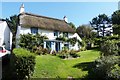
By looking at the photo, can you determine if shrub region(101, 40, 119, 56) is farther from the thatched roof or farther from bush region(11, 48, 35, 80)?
the thatched roof

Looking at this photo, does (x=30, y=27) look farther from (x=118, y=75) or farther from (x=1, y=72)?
(x=118, y=75)

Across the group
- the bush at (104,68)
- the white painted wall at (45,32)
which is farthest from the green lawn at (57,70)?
the white painted wall at (45,32)

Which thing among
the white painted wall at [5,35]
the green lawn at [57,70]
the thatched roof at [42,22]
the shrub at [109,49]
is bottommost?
the green lawn at [57,70]

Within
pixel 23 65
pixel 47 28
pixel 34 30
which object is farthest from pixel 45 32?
pixel 23 65

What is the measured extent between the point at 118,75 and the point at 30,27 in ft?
80.0

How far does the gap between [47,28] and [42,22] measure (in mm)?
2009

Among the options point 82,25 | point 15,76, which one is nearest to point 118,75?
point 15,76

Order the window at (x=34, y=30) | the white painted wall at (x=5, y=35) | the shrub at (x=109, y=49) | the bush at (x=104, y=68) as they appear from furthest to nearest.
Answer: the white painted wall at (x=5, y=35) < the window at (x=34, y=30) < the shrub at (x=109, y=49) < the bush at (x=104, y=68)

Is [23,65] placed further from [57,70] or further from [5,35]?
[5,35]

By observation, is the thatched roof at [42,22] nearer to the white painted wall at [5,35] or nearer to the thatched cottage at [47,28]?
the thatched cottage at [47,28]

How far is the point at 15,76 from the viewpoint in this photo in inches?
811

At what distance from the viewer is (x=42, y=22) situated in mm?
42812

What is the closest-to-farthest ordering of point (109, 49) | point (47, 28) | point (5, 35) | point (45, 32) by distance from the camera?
point (109, 49) → point (45, 32) → point (47, 28) → point (5, 35)

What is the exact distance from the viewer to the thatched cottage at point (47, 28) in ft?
128
